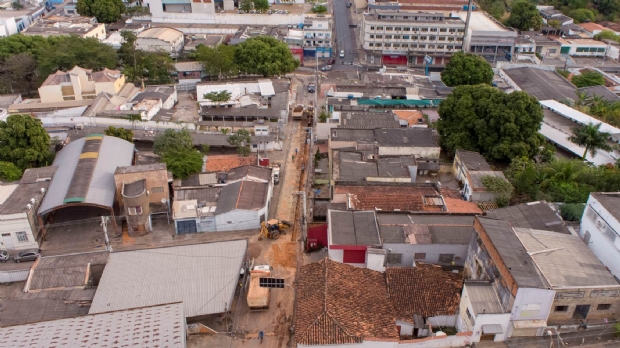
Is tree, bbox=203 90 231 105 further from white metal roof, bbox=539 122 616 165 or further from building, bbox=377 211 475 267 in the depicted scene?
white metal roof, bbox=539 122 616 165

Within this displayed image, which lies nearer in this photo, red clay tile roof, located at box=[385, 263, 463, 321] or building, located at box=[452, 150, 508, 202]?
red clay tile roof, located at box=[385, 263, 463, 321]

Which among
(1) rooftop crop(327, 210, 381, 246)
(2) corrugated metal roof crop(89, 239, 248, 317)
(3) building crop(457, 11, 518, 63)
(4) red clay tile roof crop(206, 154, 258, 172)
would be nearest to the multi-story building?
(3) building crop(457, 11, 518, 63)

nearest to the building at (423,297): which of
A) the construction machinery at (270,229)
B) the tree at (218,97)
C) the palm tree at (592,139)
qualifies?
the construction machinery at (270,229)

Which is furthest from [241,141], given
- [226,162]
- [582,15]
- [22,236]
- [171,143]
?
[582,15]

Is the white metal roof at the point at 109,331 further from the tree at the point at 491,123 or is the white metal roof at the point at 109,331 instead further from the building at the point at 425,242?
the tree at the point at 491,123

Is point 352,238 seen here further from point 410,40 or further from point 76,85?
point 410,40

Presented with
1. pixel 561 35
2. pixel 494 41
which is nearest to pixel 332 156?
pixel 494 41
